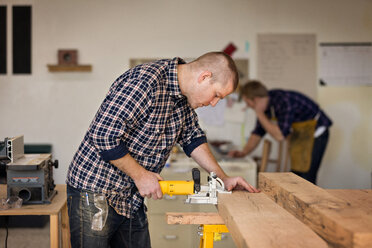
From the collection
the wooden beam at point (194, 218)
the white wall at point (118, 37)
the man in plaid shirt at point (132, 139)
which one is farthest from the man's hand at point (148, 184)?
the white wall at point (118, 37)

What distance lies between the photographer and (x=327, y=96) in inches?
159

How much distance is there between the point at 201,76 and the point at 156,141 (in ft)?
1.08

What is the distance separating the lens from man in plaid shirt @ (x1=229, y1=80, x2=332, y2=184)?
10.4 feet

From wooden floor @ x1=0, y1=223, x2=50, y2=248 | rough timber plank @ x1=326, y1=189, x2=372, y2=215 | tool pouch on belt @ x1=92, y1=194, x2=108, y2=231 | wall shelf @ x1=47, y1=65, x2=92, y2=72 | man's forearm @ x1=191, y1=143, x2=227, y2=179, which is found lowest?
wooden floor @ x1=0, y1=223, x2=50, y2=248

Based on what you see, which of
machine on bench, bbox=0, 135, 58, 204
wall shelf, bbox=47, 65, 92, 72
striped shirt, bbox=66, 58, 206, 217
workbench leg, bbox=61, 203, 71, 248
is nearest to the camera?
striped shirt, bbox=66, 58, 206, 217

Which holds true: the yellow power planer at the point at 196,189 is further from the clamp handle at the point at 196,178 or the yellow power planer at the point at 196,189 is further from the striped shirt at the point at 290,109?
the striped shirt at the point at 290,109

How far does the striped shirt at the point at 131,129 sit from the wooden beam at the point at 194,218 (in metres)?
0.25

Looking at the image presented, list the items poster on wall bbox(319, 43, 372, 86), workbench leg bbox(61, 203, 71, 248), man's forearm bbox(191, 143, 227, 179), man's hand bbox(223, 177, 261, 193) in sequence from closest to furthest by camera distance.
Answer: man's hand bbox(223, 177, 261, 193), man's forearm bbox(191, 143, 227, 179), workbench leg bbox(61, 203, 71, 248), poster on wall bbox(319, 43, 372, 86)

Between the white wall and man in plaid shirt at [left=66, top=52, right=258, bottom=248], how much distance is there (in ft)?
8.36

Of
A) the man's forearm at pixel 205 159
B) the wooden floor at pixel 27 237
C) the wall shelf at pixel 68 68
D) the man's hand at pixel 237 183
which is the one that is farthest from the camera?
the wall shelf at pixel 68 68

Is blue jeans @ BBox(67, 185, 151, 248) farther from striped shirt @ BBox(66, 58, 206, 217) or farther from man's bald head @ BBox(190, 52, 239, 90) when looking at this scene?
man's bald head @ BBox(190, 52, 239, 90)

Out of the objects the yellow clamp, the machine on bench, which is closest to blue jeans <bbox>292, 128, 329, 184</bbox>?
the yellow clamp

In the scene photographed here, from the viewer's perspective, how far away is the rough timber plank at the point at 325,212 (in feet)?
2.86

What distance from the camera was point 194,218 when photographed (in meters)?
1.39
